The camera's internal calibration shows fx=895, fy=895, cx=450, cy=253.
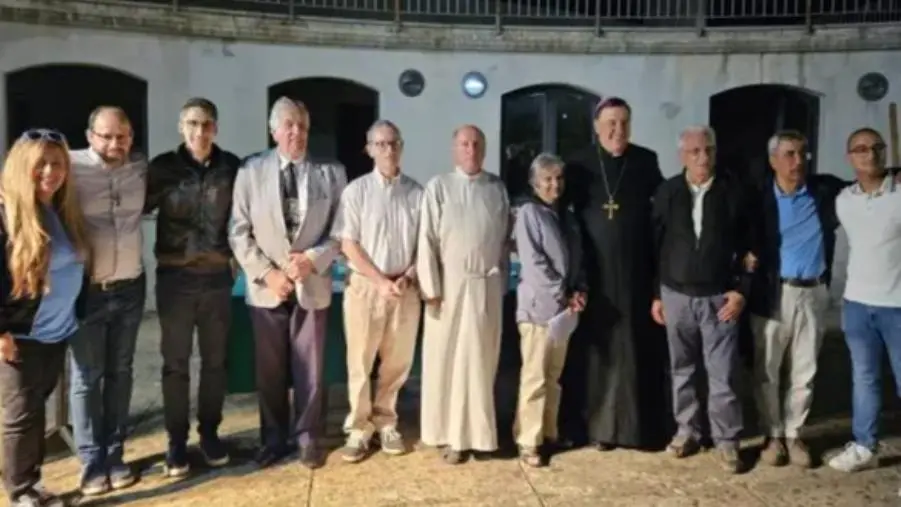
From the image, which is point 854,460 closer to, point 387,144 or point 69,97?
point 387,144

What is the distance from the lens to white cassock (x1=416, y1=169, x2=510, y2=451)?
14.8 feet

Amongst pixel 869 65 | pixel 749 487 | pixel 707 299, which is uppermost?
pixel 869 65

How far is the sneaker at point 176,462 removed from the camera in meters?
4.46

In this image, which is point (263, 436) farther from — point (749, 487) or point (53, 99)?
point (53, 99)

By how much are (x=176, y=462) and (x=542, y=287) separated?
2039 mm

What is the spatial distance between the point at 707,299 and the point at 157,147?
673 cm

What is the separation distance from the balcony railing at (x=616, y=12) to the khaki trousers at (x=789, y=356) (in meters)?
6.79

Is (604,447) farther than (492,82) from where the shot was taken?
No

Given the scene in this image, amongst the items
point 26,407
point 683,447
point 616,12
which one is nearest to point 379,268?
point 26,407

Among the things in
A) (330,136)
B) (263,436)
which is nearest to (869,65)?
(330,136)

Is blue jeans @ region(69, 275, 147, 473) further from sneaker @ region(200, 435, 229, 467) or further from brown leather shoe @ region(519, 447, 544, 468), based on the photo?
brown leather shoe @ region(519, 447, 544, 468)

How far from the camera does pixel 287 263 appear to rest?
4.43m

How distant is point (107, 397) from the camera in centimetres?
423

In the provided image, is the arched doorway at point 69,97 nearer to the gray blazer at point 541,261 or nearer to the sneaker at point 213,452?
the sneaker at point 213,452
